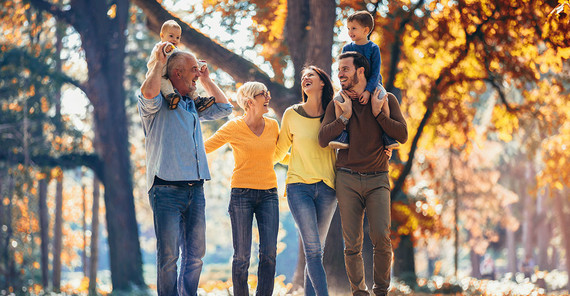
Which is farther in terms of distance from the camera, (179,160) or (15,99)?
(15,99)

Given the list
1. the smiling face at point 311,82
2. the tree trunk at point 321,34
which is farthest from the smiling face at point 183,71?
the tree trunk at point 321,34

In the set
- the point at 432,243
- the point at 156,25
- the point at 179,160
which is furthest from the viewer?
the point at 432,243

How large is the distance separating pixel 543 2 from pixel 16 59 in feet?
41.9

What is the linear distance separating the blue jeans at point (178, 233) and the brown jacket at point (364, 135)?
4.22ft

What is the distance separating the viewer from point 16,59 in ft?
54.1

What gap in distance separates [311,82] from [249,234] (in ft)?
4.95

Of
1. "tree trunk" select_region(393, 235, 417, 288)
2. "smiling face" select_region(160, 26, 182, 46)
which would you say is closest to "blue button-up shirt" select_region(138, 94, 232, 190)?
"smiling face" select_region(160, 26, 182, 46)

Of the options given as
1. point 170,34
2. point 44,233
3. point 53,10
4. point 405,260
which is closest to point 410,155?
point 405,260

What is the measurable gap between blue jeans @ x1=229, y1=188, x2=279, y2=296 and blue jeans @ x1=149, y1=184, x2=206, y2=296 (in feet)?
1.52

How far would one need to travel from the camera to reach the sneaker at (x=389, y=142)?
5.66 metres

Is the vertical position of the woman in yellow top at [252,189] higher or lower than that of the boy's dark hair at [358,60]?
lower

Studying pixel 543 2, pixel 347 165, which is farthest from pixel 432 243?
pixel 347 165

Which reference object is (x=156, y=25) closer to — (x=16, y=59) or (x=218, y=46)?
(x=218, y=46)

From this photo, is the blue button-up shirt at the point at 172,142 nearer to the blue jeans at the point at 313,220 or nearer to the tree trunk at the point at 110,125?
the blue jeans at the point at 313,220
